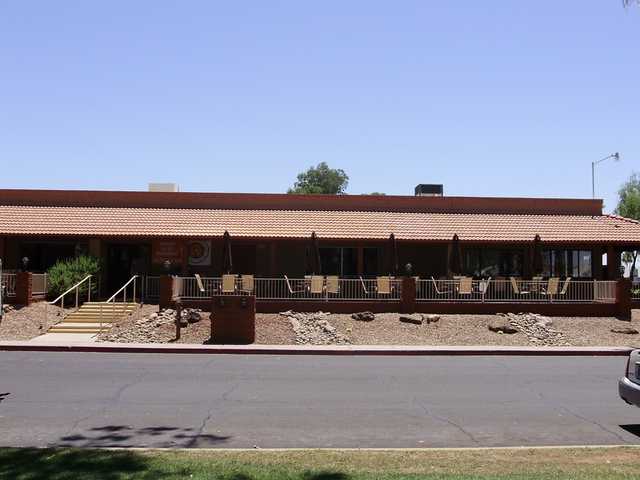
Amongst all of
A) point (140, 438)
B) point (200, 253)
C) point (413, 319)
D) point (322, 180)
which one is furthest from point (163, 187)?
point (322, 180)

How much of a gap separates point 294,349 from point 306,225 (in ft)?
34.9

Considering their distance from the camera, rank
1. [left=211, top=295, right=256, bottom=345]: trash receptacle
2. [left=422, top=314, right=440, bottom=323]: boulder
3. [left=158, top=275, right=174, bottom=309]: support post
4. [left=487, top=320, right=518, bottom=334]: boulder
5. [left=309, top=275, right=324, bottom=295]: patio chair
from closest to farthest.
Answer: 1. [left=211, top=295, right=256, bottom=345]: trash receptacle
2. [left=487, top=320, right=518, bottom=334]: boulder
3. [left=422, top=314, right=440, bottom=323]: boulder
4. [left=158, top=275, right=174, bottom=309]: support post
5. [left=309, top=275, right=324, bottom=295]: patio chair

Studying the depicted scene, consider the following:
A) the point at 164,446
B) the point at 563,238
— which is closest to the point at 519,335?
the point at 563,238

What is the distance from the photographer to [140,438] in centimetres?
857

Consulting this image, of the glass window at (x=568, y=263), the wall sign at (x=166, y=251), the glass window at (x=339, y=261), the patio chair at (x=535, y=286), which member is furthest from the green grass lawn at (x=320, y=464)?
the glass window at (x=568, y=263)

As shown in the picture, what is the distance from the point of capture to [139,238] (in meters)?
29.0

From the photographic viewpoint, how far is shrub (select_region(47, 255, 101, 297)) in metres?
26.3

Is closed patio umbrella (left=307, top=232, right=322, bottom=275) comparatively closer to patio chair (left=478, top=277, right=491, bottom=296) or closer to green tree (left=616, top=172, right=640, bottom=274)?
patio chair (left=478, top=277, right=491, bottom=296)

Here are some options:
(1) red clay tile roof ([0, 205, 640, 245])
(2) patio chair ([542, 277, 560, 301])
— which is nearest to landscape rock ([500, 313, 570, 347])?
(2) patio chair ([542, 277, 560, 301])

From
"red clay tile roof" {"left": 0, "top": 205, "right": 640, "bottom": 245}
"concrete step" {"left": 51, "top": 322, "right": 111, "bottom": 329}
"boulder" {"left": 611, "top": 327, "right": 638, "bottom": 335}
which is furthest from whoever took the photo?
"red clay tile roof" {"left": 0, "top": 205, "right": 640, "bottom": 245}

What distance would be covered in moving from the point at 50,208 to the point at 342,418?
970 inches

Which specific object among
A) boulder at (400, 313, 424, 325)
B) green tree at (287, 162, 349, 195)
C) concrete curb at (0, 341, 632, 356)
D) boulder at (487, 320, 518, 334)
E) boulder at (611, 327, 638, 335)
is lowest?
concrete curb at (0, 341, 632, 356)

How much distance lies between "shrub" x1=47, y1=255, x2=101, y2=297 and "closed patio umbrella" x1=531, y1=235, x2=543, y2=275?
16.0 metres

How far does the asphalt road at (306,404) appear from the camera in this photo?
879cm
